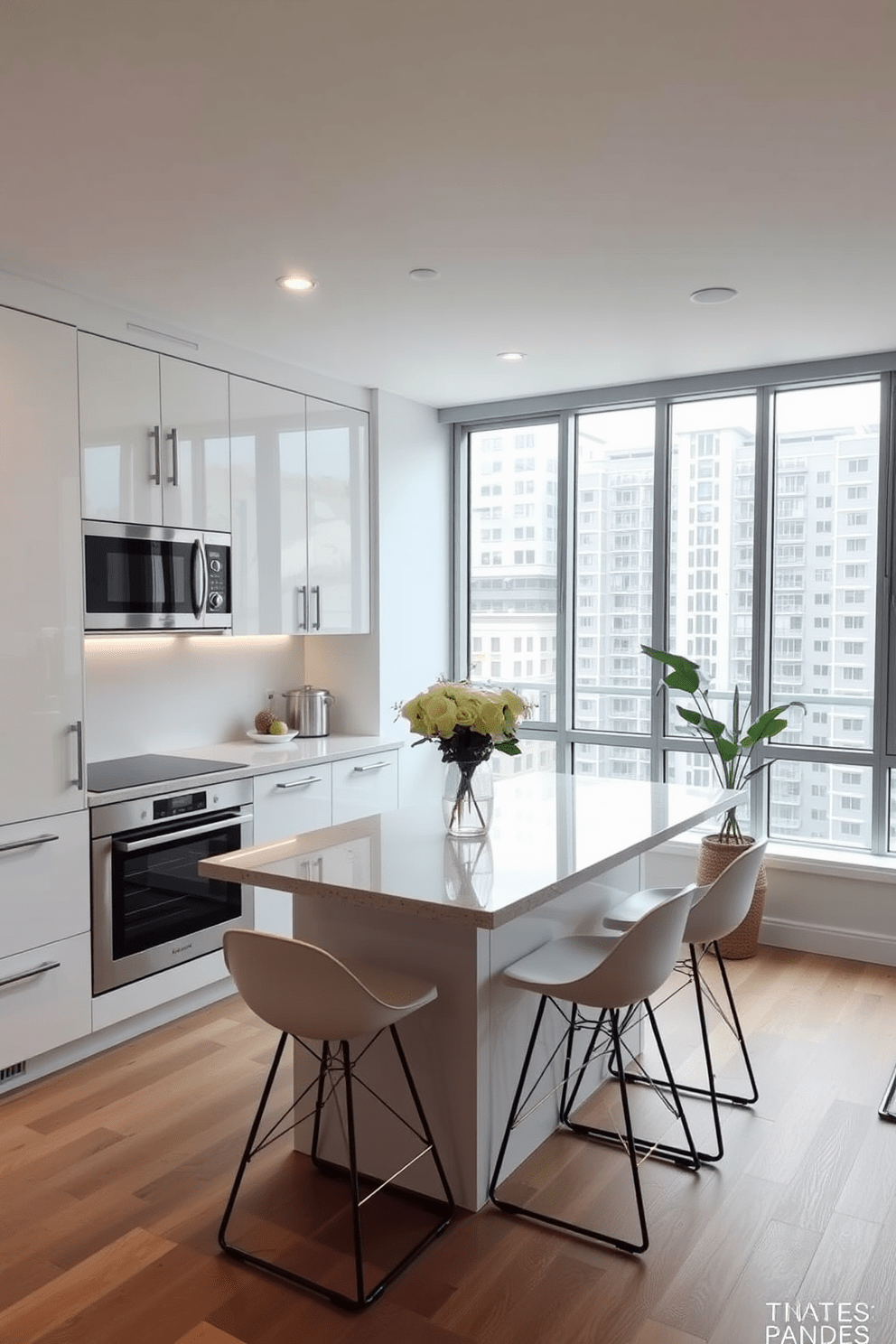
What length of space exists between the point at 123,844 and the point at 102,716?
2.65 ft

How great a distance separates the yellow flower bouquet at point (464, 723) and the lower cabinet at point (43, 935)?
133 centimetres

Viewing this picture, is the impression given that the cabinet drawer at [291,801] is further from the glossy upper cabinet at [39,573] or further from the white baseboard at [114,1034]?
the glossy upper cabinet at [39,573]

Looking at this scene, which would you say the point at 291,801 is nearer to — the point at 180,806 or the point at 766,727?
the point at 180,806

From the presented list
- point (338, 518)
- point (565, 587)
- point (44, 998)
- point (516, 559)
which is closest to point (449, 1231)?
point (44, 998)

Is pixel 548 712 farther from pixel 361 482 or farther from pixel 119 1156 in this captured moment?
pixel 119 1156

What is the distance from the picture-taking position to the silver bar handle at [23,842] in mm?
3135

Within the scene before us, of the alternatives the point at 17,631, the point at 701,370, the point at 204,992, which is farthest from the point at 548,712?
the point at 17,631

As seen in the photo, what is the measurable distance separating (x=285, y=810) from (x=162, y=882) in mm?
670

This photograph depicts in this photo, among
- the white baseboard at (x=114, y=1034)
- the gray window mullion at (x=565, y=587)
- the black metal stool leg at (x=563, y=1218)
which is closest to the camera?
the black metal stool leg at (x=563, y=1218)

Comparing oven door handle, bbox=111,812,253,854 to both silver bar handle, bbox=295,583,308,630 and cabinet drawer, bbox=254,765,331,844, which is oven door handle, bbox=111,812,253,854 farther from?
silver bar handle, bbox=295,583,308,630

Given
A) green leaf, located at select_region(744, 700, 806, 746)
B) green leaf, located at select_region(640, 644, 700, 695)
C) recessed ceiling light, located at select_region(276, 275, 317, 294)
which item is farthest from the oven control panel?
green leaf, located at select_region(744, 700, 806, 746)

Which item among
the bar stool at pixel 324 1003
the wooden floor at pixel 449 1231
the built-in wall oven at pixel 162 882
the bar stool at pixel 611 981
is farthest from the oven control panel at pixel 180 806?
the bar stool at pixel 611 981

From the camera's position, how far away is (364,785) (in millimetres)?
4699

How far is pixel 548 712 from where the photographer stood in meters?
5.53
